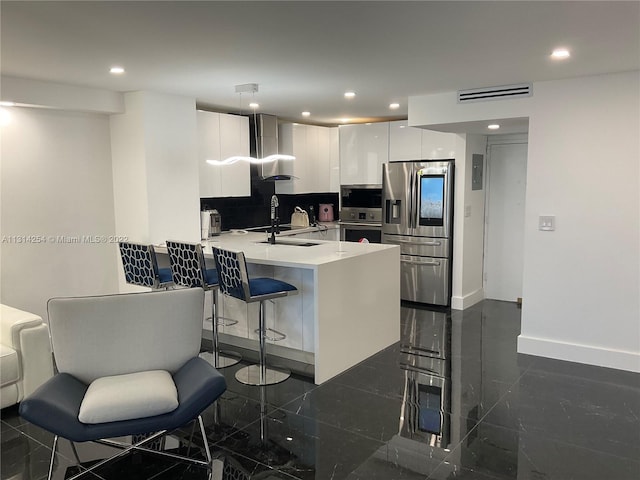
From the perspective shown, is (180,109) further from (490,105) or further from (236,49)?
(490,105)

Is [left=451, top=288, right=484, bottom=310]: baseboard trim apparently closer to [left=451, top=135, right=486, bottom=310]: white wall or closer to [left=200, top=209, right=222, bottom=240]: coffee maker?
[left=451, top=135, right=486, bottom=310]: white wall

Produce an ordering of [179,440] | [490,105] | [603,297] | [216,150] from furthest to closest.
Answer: [216,150] < [490,105] < [603,297] < [179,440]

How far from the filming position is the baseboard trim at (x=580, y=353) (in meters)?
4.26

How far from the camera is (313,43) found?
3146 millimetres

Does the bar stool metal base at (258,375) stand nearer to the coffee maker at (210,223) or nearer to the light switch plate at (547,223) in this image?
the coffee maker at (210,223)

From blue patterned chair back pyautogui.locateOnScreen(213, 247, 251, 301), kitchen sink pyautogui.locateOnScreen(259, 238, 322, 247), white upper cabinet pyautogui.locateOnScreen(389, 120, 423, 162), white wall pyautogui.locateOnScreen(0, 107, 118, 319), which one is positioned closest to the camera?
blue patterned chair back pyautogui.locateOnScreen(213, 247, 251, 301)

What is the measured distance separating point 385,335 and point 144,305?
2405 mm

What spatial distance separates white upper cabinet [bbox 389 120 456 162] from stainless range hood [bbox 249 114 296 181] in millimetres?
1394

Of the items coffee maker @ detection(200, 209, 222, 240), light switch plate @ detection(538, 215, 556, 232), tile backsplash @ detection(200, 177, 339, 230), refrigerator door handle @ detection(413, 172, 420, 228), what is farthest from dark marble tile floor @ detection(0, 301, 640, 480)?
tile backsplash @ detection(200, 177, 339, 230)

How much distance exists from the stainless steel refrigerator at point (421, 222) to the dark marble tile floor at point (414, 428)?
5.90 feet

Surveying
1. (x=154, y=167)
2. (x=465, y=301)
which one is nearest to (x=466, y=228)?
(x=465, y=301)

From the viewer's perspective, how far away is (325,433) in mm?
3201

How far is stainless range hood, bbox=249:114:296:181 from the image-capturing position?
6.29 m

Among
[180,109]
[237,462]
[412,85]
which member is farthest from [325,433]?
[180,109]
